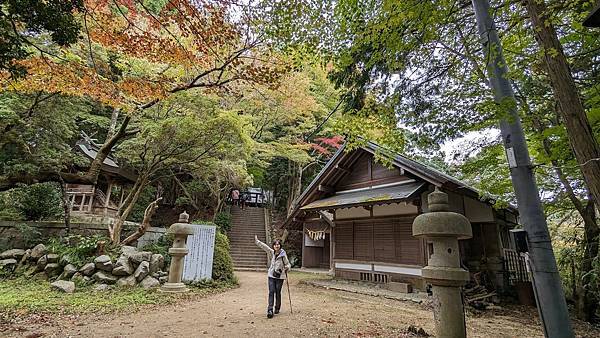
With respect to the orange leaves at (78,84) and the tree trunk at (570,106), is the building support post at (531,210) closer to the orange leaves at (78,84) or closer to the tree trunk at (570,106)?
the tree trunk at (570,106)

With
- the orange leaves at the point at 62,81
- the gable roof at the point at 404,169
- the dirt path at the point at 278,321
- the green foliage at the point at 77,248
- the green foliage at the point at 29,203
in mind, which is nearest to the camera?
the dirt path at the point at 278,321

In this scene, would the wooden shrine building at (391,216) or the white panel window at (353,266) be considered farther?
the white panel window at (353,266)

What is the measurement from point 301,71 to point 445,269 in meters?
6.89

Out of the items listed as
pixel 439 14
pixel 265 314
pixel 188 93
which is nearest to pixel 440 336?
pixel 265 314

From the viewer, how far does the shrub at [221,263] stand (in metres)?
10.6

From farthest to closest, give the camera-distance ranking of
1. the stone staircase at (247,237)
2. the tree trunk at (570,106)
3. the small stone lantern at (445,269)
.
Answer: the stone staircase at (247,237) → the small stone lantern at (445,269) → the tree trunk at (570,106)

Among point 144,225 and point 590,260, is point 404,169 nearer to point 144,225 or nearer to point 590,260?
point 590,260

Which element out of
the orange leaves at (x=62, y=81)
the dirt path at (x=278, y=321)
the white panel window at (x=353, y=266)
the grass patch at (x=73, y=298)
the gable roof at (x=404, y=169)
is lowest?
the dirt path at (x=278, y=321)

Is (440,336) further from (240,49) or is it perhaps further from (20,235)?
(20,235)

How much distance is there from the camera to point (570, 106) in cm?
316

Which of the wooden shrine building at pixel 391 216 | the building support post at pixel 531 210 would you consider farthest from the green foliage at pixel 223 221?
the building support post at pixel 531 210

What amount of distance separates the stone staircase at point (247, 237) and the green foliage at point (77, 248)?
25.3 feet

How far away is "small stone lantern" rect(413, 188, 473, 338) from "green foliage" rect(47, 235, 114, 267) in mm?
10384

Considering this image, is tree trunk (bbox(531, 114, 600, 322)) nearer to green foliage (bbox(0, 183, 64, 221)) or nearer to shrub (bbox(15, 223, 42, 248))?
shrub (bbox(15, 223, 42, 248))
